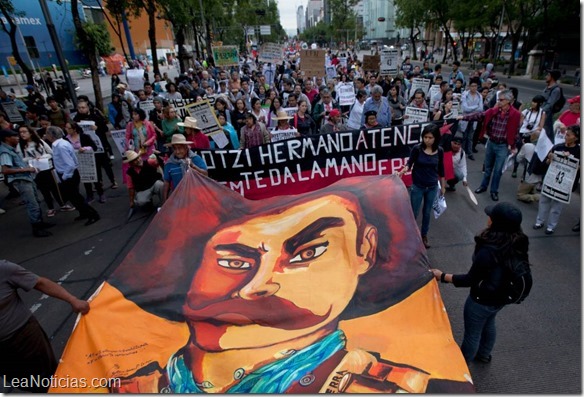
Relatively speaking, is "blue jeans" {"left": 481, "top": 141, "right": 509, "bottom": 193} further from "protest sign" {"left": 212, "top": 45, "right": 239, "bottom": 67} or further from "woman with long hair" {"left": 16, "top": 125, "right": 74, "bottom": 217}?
"protest sign" {"left": 212, "top": 45, "right": 239, "bottom": 67}

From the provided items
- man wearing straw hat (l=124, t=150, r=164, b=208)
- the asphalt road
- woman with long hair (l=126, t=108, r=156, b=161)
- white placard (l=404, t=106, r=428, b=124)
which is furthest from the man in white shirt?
woman with long hair (l=126, t=108, r=156, b=161)

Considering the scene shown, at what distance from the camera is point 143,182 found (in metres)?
6.91

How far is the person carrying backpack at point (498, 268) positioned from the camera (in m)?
2.62

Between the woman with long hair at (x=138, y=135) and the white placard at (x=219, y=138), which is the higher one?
the woman with long hair at (x=138, y=135)

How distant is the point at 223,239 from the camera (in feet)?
13.1

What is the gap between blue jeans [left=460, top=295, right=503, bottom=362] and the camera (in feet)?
9.82

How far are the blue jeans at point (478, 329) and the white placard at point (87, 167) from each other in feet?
23.6

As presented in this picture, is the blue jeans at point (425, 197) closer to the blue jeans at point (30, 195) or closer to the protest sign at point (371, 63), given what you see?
the blue jeans at point (30, 195)

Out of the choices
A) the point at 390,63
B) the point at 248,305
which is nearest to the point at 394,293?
the point at 248,305

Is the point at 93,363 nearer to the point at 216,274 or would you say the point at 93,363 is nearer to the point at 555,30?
the point at 216,274

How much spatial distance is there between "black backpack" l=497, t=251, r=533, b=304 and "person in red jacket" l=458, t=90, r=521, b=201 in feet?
13.5

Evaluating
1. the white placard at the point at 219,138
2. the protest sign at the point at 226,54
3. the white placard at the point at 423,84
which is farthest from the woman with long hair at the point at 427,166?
the protest sign at the point at 226,54

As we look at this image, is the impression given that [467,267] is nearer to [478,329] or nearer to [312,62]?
[478,329]

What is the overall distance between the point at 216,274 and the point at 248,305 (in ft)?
1.84
